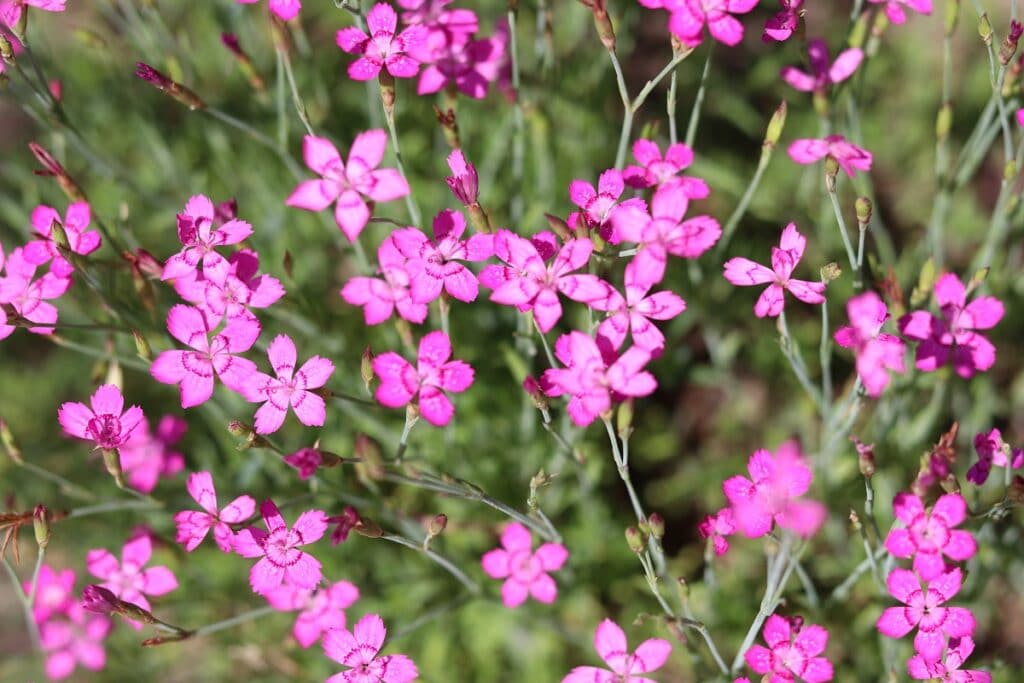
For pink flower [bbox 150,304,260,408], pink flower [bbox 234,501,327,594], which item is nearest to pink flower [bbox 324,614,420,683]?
pink flower [bbox 234,501,327,594]

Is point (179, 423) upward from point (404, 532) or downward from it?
upward

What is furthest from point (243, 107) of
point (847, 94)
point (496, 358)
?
point (847, 94)

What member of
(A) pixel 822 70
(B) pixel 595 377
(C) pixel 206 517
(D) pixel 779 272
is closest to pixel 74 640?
(C) pixel 206 517

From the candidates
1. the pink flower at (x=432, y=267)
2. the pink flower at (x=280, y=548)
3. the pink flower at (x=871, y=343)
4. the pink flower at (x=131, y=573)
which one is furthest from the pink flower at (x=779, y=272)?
the pink flower at (x=131, y=573)

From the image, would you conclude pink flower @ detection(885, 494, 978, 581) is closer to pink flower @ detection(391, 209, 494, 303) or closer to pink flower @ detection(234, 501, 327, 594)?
pink flower @ detection(391, 209, 494, 303)

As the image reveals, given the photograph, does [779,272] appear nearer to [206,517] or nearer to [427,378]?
[427,378]

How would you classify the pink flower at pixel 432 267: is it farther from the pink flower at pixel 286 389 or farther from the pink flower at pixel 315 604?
the pink flower at pixel 315 604

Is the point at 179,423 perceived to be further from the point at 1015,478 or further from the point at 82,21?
the point at 82,21
